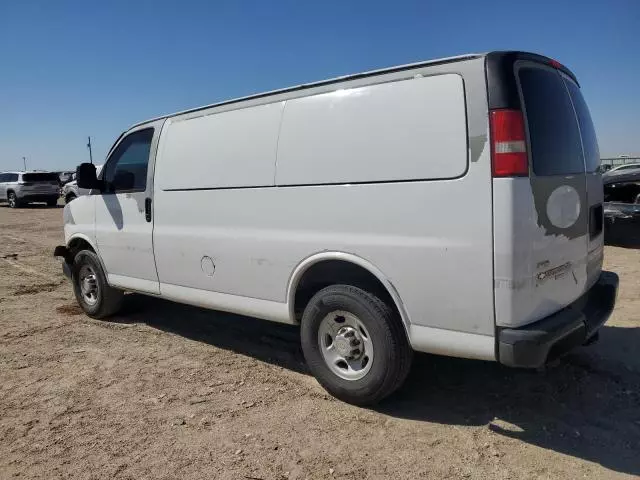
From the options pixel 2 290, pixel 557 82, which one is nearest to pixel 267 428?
pixel 557 82

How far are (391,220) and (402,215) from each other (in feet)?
0.28

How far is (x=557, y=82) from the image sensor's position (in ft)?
11.1

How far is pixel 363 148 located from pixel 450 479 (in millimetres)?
1999

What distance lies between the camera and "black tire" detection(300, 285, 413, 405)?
3.33 m

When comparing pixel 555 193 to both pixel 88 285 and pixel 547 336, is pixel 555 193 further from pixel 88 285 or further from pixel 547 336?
pixel 88 285

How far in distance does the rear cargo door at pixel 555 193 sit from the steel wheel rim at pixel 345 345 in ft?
3.60

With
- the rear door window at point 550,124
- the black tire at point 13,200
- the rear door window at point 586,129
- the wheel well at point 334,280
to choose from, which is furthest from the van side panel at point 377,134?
the black tire at point 13,200

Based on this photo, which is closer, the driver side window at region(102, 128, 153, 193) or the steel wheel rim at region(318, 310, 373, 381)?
the steel wheel rim at region(318, 310, 373, 381)

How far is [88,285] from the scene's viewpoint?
6098 millimetres

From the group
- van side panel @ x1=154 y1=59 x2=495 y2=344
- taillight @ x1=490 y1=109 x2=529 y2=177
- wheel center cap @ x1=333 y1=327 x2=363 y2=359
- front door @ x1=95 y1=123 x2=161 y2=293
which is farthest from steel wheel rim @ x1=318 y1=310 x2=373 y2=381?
front door @ x1=95 y1=123 x2=161 y2=293

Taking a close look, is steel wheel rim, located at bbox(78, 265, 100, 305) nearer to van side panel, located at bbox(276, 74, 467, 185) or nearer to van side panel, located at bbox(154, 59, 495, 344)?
van side panel, located at bbox(154, 59, 495, 344)

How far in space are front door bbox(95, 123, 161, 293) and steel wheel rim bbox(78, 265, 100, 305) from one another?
1.71 ft

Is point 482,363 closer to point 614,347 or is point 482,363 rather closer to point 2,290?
point 614,347

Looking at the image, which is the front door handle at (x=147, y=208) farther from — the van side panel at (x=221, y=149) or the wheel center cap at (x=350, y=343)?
the wheel center cap at (x=350, y=343)
